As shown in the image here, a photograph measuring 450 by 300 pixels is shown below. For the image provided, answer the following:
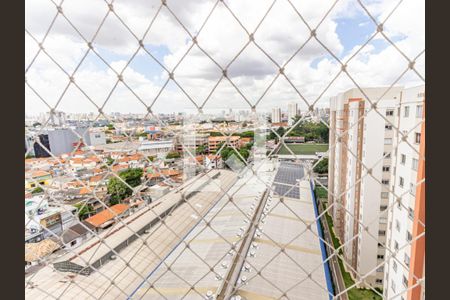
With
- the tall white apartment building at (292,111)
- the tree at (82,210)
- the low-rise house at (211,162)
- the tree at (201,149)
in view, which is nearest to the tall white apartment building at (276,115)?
the tall white apartment building at (292,111)

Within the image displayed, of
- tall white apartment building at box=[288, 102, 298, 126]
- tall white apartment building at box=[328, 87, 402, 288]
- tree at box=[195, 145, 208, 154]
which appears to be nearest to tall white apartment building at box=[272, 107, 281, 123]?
tall white apartment building at box=[288, 102, 298, 126]

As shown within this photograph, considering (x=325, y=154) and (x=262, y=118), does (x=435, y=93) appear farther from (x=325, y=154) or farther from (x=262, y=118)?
(x=262, y=118)

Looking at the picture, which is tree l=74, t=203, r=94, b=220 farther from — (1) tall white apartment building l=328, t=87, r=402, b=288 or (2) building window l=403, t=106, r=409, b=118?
(1) tall white apartment building l=328, t=87, r=402, b=288

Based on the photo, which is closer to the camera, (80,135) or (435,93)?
(435,93)

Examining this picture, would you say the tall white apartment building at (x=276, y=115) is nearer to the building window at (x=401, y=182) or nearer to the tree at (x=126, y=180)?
the tree at (x=126, y=180)

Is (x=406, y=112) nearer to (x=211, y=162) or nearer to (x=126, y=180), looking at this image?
(x=211, y=162)

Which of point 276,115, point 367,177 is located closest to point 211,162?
point 276,115

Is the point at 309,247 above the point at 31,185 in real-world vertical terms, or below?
below

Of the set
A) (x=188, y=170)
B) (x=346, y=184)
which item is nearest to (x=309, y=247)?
(x=346, y=184)
